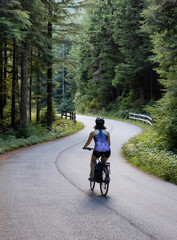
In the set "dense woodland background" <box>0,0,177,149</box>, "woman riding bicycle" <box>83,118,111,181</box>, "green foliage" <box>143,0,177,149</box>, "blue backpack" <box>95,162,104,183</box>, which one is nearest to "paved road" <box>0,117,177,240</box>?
"blue backpack" <box>95,162,104,183</box>

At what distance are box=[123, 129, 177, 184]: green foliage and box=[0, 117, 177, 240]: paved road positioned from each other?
17.9 inches

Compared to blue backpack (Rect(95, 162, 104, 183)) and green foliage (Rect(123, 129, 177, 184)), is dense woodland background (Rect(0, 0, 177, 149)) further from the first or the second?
blue backpack (Rect(95, 162, 104, 183))

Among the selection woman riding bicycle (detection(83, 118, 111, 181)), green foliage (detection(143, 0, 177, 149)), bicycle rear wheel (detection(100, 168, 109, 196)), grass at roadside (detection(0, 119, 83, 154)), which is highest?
green foliage (detection(143, 0, 177, 149))

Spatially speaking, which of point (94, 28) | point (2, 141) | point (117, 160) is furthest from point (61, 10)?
point (94, 28)

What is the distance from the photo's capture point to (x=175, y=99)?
12742mm

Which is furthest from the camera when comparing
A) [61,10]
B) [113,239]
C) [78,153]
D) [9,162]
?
[61,10]

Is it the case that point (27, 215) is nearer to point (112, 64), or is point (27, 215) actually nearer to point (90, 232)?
point (90, 232)

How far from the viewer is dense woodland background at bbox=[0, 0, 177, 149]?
1345cm

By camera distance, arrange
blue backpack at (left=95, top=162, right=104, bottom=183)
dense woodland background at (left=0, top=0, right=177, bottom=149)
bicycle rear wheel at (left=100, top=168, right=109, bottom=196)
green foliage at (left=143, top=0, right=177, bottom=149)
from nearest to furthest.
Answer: bicycle rear wheel at (left=100, top=168, right=109, bottom=196)
blue backpack at (left=95, top=162, right=104, bottom=183)
green foliage at (left=143, top=0, right=177, bottom=149)
dense woodland background at (left=0, top=0, right=177, bottom=149)

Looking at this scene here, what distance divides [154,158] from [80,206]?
594 cm

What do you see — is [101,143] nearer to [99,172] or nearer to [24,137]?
[99,172]

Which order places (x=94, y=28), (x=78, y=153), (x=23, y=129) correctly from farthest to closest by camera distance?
(x=94, y=28), (x=23, y=129), (x=78, y=153)

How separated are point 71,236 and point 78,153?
10.0m

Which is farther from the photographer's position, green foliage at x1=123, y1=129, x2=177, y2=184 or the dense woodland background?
the dense woodland background
